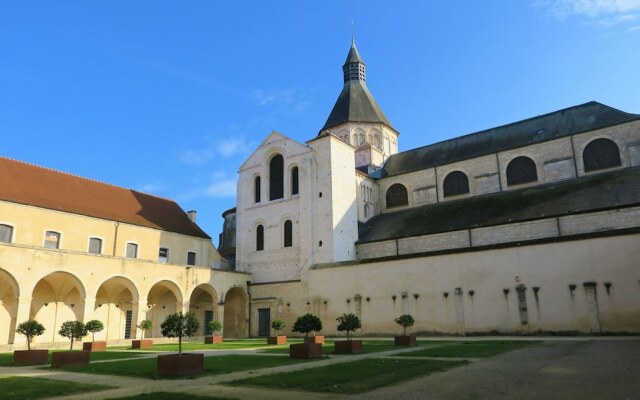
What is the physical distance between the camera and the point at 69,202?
2870cm

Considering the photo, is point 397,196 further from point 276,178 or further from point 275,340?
point 275,340

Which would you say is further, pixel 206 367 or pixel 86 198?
pixel 86 198

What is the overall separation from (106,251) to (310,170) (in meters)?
14.8

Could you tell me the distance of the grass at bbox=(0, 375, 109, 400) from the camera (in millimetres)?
7898

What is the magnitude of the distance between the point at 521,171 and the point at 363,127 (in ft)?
51.9

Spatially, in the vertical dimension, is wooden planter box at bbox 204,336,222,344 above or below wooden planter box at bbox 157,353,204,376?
below

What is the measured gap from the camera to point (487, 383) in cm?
829

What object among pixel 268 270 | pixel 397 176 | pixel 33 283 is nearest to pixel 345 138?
pixel 397 176

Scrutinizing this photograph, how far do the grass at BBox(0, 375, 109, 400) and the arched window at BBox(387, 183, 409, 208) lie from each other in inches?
1209

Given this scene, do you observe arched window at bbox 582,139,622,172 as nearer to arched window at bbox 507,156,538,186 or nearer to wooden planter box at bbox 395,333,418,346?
arched window at bbox 507,156,538,186

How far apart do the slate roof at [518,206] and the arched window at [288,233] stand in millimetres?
5235

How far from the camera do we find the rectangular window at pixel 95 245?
2866 centimetres

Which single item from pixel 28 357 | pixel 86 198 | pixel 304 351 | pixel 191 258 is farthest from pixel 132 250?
pixel 304 351

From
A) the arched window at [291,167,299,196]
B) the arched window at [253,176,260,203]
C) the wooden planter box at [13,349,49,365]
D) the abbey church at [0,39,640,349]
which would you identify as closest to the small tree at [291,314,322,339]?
the wooden planter box at [13,349,49,365]
